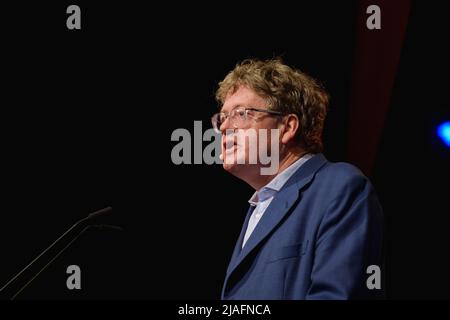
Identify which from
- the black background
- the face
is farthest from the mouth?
the black background

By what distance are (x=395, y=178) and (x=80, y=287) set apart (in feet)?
6.30

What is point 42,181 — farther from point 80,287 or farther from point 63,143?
point 80,287

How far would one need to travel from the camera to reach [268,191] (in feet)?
7.16

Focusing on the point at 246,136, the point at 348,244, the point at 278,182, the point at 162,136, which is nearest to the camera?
the point at 348,244

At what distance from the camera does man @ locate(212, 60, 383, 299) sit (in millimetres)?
1718

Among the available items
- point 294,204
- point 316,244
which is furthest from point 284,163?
point 316,244

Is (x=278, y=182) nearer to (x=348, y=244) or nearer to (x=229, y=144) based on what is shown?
(x=229, y=144)

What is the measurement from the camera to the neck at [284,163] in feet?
7.34

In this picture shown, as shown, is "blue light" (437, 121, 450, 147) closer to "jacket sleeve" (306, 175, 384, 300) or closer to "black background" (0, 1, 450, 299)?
"black background" (0, 1, 450, 299)

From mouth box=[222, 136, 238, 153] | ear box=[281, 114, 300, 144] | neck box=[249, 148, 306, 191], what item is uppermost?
ear box=[281, 114, 300, 144]

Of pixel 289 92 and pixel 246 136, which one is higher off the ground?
pixel 289 92

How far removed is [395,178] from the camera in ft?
11.1

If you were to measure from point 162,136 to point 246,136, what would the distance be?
1.24 metres
